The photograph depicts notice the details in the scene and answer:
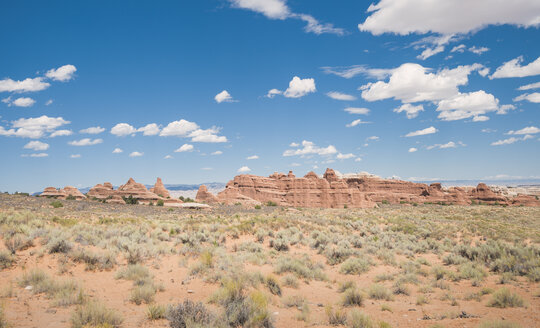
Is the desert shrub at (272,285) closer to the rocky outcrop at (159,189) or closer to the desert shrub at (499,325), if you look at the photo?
the desert shrub at (499,325)

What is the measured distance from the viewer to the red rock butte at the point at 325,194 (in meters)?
73.9

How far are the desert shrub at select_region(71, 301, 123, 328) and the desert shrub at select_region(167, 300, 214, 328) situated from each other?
116 cm

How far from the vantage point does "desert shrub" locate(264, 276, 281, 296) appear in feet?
32.9

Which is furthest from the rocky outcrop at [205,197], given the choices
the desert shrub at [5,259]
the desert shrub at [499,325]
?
the desert shrub at [499,325]

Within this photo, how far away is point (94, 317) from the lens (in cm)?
636

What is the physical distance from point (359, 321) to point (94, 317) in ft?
19.8

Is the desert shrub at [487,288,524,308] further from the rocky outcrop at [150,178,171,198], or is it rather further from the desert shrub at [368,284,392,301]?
the rocky outcrop at [150,178,171,198]

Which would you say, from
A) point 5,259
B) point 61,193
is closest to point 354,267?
point 5,259

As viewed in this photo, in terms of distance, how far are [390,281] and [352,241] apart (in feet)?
20.5

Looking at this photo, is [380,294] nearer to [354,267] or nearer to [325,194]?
[354,267]

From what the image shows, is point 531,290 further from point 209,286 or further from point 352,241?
point 209,286

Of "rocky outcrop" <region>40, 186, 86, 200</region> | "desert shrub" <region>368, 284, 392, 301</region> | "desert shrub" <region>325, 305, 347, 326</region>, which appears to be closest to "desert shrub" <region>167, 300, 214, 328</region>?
"desert shrub" <region>325, 305, 347, 326</region>

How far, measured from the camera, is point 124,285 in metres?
9.59

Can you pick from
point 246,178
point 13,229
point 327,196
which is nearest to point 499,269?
point 13,229
